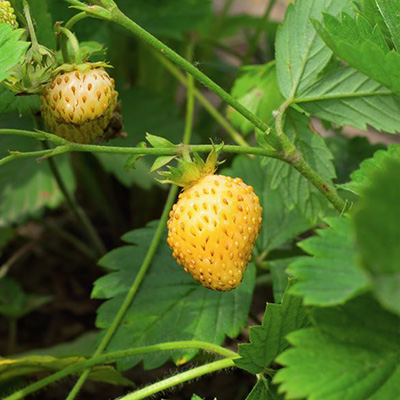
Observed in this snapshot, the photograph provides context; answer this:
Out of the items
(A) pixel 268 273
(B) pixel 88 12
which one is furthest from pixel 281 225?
(B) pixel 88 12

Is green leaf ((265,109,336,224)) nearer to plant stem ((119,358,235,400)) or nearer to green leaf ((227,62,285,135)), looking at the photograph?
green leaf ((227,62,285,135))

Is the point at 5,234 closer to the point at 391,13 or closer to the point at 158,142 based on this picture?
the point at 158,142

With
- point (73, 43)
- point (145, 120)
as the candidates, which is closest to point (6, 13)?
point (73, 43)

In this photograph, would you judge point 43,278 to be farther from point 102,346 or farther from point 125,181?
point 102,346

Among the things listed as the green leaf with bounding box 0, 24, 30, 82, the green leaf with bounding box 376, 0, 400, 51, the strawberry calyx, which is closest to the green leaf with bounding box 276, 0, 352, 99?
the green leaf with bounding box 376, 0, 400, 51

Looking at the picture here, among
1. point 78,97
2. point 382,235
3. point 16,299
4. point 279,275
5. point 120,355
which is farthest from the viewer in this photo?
point 16,299

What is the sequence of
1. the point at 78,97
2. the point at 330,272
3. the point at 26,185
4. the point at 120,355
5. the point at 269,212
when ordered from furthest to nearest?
1. the point at 26,185
2. the point at 269,212
3. the point at 120,355
4. the point at 78,97
5. the point at 330,272
